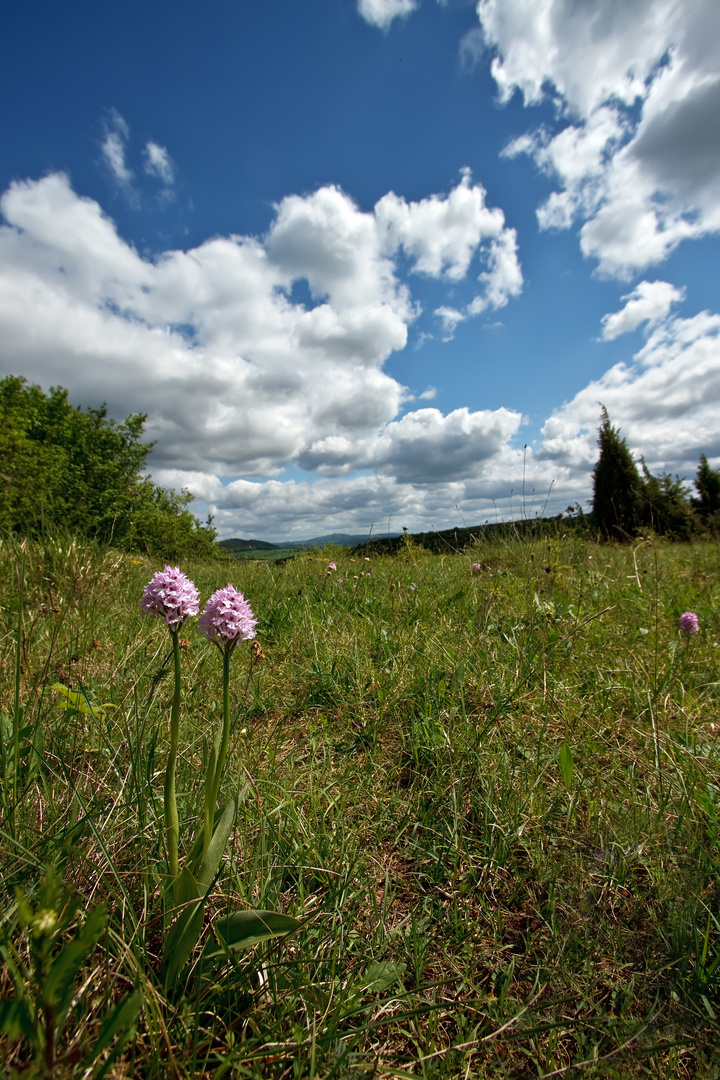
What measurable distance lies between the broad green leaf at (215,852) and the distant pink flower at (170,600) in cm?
53

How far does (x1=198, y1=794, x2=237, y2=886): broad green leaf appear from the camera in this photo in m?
1.11

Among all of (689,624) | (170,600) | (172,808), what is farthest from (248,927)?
(689,624)

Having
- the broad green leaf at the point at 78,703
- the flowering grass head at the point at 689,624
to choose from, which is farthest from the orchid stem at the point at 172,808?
the flowering grass head at the point at 689,624

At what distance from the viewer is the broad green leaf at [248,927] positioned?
1.06 metres

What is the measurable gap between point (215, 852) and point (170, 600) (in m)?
0.67

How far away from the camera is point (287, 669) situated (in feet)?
9.31

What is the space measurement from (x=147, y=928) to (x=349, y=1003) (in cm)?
53

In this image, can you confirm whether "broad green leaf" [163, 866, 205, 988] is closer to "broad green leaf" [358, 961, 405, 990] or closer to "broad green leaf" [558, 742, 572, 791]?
"broad green leaf" [358, 961, 405, 990]

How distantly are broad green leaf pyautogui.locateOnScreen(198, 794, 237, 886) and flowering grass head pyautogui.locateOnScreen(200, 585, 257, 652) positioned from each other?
45 cm

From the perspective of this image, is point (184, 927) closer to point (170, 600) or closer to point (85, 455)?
point (170, 600)

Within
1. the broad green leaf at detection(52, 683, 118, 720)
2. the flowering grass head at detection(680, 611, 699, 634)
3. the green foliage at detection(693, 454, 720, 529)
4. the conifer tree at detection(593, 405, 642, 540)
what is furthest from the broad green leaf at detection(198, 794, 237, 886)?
the green foliage at detection(693, 454, 720, 529)

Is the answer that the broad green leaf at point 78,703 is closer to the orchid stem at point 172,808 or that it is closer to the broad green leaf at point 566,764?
the orchid stem at point 172,808

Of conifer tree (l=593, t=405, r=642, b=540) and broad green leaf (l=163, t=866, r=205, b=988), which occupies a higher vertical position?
conifer tree (l=593, t=405, r=642, b=540)

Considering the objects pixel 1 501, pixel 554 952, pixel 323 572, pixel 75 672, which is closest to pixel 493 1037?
pixel 554 952
